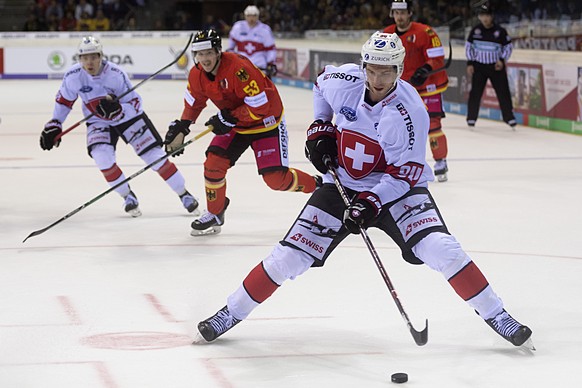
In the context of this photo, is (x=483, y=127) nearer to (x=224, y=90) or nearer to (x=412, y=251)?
(x=224, y=90)

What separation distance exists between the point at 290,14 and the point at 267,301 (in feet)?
55.1

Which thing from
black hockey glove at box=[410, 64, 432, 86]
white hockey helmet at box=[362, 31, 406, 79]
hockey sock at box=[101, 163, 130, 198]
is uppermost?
white hockey helmet at box=[362, 31, 406, 79]

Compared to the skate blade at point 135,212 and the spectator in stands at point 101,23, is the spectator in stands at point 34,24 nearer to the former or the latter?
the spectator in stands at point 101,23

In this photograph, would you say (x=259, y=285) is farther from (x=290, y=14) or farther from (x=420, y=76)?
(x=290, y=14)

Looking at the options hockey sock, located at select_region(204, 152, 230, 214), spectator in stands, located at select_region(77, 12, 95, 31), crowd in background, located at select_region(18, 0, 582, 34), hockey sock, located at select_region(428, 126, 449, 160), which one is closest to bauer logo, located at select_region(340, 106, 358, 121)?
hockey sock, located at select_region(204, 152, 230, 214)

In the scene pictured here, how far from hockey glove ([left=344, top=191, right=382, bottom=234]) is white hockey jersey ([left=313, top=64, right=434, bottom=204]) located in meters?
0.05

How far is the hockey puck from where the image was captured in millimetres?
3621

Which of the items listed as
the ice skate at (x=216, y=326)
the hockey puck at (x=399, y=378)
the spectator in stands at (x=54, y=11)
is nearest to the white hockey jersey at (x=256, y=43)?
the spectator in stands at (x=54, y=11)

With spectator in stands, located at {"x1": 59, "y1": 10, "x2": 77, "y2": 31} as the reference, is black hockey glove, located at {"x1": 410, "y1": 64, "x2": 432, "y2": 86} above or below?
above

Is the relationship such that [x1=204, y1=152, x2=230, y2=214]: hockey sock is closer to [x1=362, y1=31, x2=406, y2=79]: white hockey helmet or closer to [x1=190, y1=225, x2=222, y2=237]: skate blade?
[x1=190, y1=225, x2=222, y2=237]: skate blade

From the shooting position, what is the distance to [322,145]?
4.13 metres

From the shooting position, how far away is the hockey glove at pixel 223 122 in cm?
605

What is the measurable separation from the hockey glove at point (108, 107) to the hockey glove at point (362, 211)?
3.21 meters

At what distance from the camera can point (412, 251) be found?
4004 millimetres
